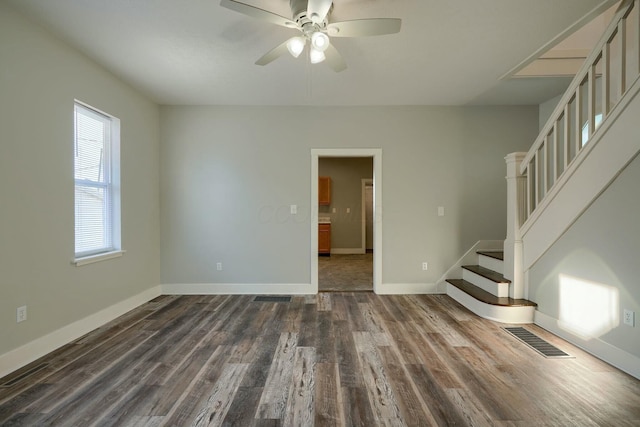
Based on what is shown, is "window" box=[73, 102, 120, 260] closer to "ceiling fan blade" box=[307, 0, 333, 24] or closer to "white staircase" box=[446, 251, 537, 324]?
"ceiling fan blade" box=[307, 0, 333, 24]

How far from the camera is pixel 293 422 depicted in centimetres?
167

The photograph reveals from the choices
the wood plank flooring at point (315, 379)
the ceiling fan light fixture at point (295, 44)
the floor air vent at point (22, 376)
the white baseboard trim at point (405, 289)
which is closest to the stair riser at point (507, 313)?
the wood plank flooring at point (315, 379)

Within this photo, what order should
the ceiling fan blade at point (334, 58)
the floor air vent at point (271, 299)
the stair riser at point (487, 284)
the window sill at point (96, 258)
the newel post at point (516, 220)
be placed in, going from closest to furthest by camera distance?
the ceiling fan blade at point (334, 58) < the window sill at point (96, 258) < the newel post at point (516, 220) < the stair riser at point (487, 284) < the floor air vent at point (271, 299)

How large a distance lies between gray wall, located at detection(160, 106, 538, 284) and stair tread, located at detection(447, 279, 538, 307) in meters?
0.48

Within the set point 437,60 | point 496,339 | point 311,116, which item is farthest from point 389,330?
point 311,116

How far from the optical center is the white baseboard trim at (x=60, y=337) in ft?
7.22

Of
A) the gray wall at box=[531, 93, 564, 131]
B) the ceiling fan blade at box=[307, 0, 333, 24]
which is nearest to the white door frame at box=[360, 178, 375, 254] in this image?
the gray wall at box=[531, 93, 564, 131]

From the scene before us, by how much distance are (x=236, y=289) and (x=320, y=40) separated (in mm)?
3375

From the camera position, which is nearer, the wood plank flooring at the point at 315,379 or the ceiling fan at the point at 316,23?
the wood plank flooring at the point at 315,379

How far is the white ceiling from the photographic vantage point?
2.21 m

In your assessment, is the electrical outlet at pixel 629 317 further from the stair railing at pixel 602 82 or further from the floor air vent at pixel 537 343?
the stair railing at pixel 602 82

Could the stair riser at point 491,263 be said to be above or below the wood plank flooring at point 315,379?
above

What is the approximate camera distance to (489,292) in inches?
141

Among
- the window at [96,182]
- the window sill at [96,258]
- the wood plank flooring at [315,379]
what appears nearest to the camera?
the wood plank flooring at [315,379]
